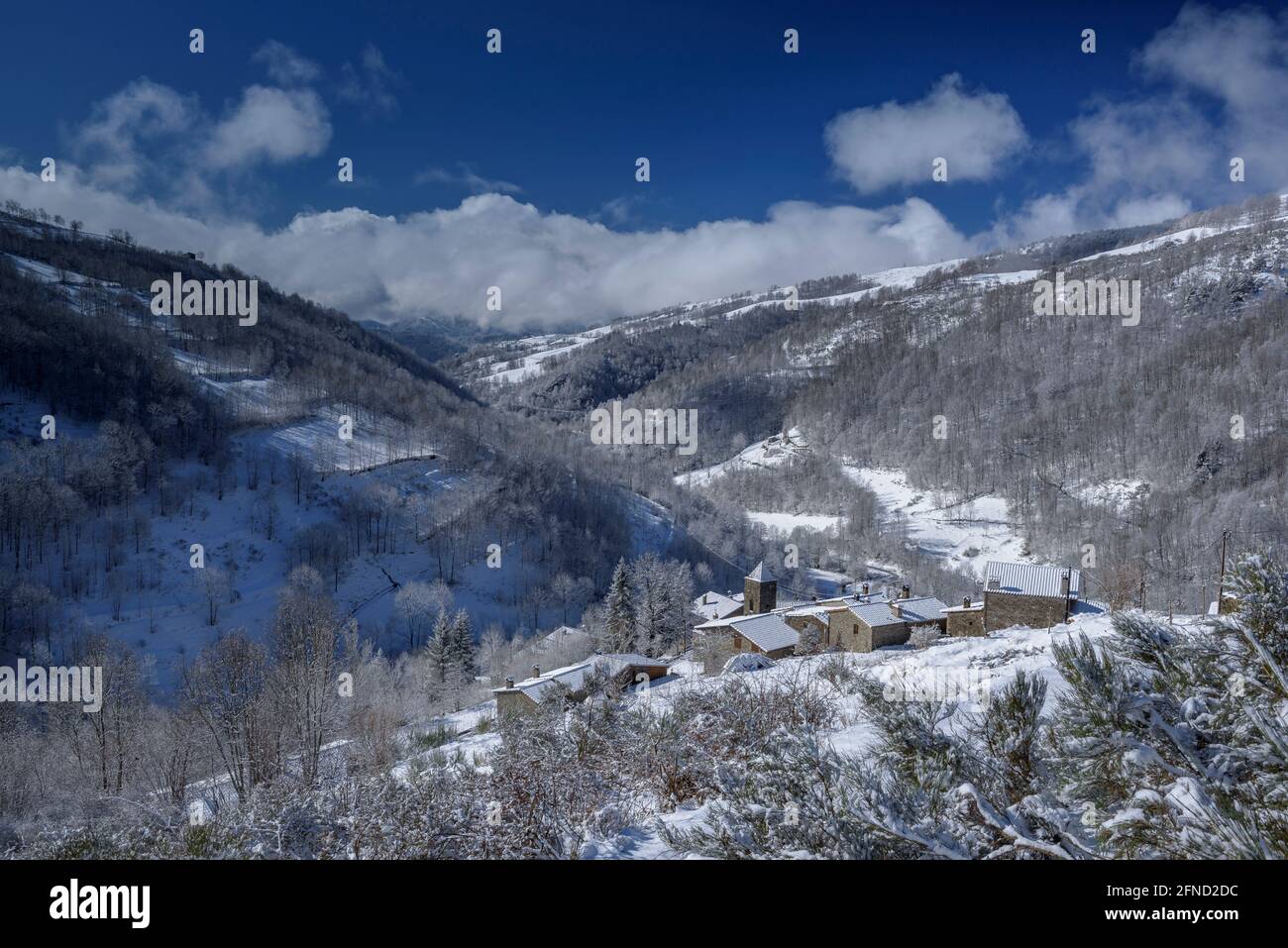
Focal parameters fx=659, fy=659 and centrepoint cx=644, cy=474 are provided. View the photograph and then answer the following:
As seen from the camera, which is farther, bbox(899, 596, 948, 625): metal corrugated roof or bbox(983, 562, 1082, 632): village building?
bbox(899, 596, 948, 625): metal corrugated roof

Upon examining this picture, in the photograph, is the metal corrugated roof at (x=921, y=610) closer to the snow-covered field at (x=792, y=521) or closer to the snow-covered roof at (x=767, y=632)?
the snow-covered roof at (x=767, y=632)

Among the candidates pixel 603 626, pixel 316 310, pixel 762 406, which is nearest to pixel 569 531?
pixel 603 626

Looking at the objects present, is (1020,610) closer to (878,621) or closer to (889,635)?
(889,635)

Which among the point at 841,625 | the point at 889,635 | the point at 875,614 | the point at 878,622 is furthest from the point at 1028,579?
the point at 841,625

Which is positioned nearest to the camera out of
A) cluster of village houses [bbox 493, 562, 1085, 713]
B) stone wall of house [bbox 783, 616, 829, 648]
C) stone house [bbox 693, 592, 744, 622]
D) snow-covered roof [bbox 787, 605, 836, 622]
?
cluster of village houses [bbox 493, 562, 1085, 713]

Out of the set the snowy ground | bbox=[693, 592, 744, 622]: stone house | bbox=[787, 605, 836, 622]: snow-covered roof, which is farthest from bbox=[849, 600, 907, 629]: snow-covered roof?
bbox=[693, 592, 744, 622]: stone house

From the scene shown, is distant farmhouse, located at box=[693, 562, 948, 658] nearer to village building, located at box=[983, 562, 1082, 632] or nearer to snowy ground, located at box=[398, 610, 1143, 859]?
village building, located at box=[983, 562, 1082, 632]
